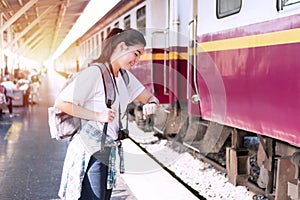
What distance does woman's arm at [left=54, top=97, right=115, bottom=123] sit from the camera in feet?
8.99

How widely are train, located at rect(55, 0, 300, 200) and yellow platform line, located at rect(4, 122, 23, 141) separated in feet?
10.4

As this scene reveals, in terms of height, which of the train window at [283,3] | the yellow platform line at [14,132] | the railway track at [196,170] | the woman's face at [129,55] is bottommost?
the railway track at [196,170]

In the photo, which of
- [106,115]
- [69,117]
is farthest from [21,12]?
[106,115]

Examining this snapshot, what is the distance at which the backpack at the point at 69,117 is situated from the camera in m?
2.84

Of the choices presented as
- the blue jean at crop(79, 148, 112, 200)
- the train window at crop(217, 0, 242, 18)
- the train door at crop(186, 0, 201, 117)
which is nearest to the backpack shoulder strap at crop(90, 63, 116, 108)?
the blue jean at crop(79, 148, 112, 200)

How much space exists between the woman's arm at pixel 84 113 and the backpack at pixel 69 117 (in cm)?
10

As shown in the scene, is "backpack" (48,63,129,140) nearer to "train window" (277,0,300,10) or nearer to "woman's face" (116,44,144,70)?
"woman's face" (116,44,144,70)

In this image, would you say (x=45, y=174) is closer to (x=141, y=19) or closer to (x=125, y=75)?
(x=125, y=75)

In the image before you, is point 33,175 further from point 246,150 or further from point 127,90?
point 127,90

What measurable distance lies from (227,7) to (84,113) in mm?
2499

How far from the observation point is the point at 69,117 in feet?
9.49

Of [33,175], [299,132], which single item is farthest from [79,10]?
[299,132]

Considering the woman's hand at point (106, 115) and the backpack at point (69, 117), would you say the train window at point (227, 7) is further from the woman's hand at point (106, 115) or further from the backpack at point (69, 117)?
the woman's hand at point (106, 115)

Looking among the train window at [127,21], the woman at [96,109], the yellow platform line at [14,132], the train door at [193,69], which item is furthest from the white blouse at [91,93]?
the train window at [127,21]
